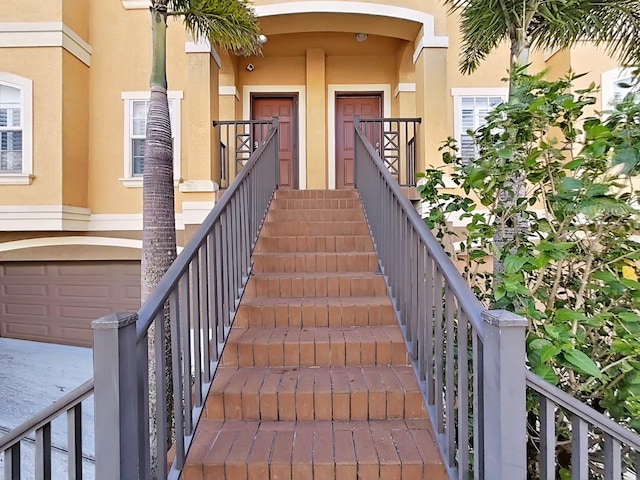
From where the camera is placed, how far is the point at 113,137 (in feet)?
22.7

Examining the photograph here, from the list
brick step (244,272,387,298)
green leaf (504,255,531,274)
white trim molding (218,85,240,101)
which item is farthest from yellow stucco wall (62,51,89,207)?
green leaf (504,255,531,274)

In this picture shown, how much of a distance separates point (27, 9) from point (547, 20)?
7.22 meters

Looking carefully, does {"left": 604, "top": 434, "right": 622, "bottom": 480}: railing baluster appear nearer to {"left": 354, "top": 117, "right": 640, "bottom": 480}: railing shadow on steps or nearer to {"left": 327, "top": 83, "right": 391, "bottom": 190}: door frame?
{"left": 354, "top": 117, "right": 640, "bottom": 480}: railing shadow on steps

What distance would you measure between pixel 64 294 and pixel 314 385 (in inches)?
267

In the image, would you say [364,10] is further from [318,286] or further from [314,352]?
[314,352]

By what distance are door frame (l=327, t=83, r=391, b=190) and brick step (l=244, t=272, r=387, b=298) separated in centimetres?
449

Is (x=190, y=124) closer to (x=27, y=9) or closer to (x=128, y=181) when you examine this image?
(x=128, y=181)

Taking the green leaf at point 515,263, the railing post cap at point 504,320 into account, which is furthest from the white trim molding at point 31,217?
the railing post cap at point 504,320

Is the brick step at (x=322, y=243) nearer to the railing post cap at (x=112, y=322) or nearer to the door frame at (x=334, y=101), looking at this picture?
the railing post cap at (x=112, y=322)

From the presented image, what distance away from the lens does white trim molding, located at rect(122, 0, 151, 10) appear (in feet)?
22.1

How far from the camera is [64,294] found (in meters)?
7.33

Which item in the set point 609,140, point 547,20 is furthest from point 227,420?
point 547,20

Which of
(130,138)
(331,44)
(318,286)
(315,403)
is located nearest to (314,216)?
(318,286)

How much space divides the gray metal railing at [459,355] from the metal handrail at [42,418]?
1.54 m
